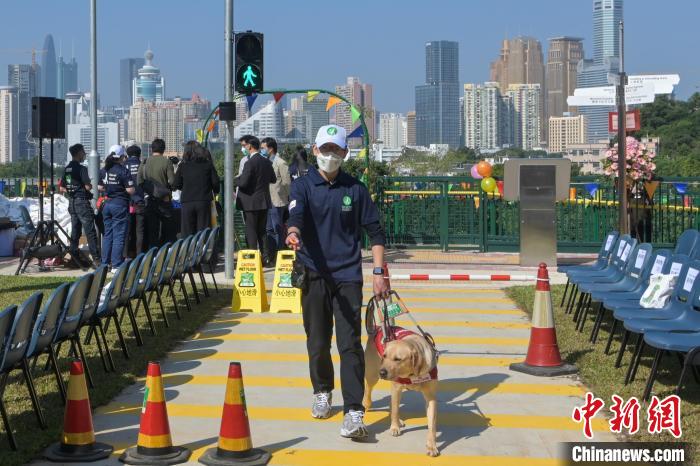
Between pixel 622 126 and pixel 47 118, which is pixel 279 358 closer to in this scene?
pixel 622 126

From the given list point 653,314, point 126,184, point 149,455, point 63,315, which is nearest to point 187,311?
point 126,184

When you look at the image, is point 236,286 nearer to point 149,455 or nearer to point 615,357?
point 615,357

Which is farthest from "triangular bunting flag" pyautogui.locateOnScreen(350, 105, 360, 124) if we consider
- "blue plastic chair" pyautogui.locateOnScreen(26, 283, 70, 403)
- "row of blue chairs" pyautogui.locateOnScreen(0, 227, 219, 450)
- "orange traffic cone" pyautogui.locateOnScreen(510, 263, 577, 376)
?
"blue plastic chair" pyautogui.locateOnScreen(26, 283, 70, 403)

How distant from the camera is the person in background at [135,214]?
18609 millimetres

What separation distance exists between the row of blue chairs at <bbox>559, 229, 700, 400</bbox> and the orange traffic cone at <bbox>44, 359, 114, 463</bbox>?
4.00m

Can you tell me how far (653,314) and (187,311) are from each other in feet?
20.0

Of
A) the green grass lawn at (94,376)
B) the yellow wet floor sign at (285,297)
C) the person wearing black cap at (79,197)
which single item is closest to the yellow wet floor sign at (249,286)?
the yellow wet floor sign at (285,297)

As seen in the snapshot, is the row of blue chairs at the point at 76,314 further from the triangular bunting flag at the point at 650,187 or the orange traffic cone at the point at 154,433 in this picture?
the triangular bunting flag at the point at 650,187

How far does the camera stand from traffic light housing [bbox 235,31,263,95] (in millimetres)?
16531

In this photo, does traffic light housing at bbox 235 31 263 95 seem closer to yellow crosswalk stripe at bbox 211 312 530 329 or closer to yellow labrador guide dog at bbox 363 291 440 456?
yellow crosswalk stripe at bbox 211 312 530 329

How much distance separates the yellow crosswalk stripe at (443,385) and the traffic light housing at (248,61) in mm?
7176

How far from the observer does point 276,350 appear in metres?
11.7

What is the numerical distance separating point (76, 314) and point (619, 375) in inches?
178

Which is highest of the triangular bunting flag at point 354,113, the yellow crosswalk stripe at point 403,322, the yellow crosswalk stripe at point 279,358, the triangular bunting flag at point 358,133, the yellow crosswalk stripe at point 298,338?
the triangular bunting flag at point 354,113
